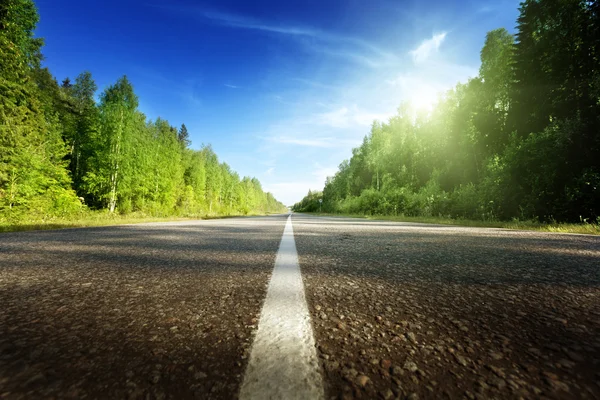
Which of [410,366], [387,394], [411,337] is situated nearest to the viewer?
[387,394]

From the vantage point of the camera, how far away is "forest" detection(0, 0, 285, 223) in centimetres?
1208

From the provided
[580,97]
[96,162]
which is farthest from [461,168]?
[96,162]

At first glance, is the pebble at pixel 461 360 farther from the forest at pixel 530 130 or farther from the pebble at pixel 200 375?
the forest at pixel 530 130

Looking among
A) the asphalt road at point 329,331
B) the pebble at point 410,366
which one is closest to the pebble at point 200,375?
the asphalt road at point 329,331

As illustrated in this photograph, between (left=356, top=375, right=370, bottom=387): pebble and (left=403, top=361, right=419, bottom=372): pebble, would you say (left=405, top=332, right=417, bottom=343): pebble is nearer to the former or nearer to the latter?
(left=403, top=361, right=419, bottom=372): pebble

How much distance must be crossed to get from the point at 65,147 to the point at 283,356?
31008 millimetres

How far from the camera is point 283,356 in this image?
95 centimetres

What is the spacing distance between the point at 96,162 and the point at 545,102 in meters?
29.4

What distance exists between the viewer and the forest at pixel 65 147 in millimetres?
12078

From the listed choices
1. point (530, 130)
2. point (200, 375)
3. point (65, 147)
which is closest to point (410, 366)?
point (200, 375)

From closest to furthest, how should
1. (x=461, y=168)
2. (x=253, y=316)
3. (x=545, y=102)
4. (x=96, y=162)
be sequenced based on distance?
(x=253, y=316), (x=545, y=102), (x=461, y=168), (x=96, y=162)

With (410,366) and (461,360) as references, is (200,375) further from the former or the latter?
(461,360)

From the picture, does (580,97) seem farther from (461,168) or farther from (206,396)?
(206,396)

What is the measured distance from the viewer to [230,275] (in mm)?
2281
